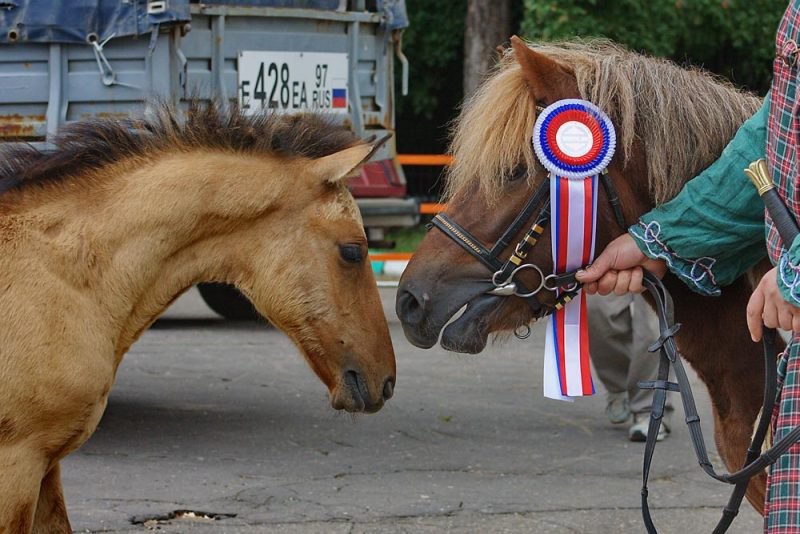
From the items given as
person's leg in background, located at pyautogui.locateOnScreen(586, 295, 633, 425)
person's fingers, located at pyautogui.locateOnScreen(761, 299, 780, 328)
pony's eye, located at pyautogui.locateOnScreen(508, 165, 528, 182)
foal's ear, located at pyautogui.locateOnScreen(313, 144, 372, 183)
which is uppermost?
pony's eye, located at pyautogui.locateOnScreen(508, 165, 528, 182)

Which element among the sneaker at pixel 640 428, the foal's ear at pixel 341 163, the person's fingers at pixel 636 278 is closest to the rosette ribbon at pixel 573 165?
the person's fingers at pixel 636 278

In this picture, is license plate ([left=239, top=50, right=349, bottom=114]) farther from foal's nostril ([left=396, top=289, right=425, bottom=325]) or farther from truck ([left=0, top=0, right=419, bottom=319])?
foal's nostril ([left=396, top=289, right=425, bottom=325])

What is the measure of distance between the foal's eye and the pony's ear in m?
0.95

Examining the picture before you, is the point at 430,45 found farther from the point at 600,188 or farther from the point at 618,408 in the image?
the point at 600,188

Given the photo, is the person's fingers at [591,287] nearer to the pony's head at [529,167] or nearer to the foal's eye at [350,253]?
the pony's head at [529,167]

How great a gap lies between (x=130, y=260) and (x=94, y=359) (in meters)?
0.33

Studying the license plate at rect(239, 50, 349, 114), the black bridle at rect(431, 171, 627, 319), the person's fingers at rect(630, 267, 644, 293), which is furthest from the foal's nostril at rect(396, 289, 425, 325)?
the license plate at rect(239, 50, 349, 114)

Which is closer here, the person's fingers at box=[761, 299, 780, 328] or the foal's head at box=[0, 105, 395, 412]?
the person's fingers at box=[761, 299, 780, 328]

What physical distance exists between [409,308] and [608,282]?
510 millimetres

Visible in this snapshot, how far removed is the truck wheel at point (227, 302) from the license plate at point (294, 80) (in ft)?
11.2

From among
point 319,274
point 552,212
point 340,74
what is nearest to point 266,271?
point 319,274

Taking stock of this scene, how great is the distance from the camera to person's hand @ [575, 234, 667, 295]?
2.78 m

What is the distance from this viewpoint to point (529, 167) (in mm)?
2775

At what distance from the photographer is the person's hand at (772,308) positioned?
219cm
